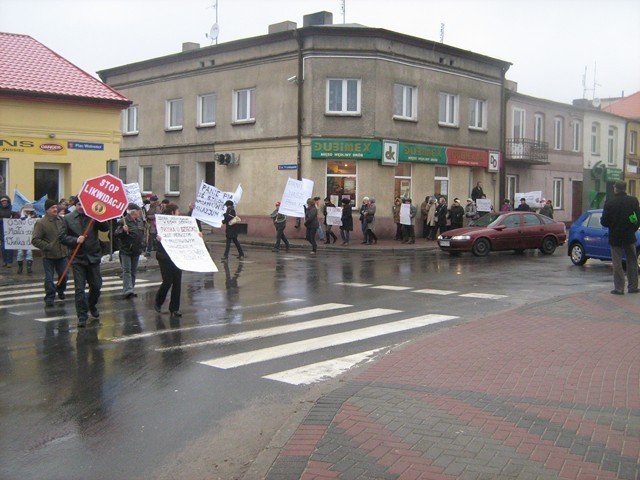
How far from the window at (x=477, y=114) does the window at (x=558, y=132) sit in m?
7.49

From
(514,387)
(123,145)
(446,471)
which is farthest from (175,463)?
(123,145)

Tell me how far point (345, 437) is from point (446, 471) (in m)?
0.90

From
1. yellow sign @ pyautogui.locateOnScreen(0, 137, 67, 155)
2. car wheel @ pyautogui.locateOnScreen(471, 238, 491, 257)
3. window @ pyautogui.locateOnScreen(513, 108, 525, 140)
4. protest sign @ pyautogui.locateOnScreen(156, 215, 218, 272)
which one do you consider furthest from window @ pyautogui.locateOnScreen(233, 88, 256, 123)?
protest sign @ pyautogui.locateOnScreen(156, 215, 218, 272)

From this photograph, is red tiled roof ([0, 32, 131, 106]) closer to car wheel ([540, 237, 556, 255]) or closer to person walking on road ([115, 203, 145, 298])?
person walking on road ([115, 203, 145, 298])

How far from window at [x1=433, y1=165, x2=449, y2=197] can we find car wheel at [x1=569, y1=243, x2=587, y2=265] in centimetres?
1174

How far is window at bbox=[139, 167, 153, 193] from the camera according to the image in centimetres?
3534

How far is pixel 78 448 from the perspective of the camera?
527 centimetres

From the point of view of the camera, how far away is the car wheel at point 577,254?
61.0ft

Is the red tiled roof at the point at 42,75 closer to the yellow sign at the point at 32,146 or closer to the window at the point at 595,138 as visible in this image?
the yellow sign at the point at 32,146

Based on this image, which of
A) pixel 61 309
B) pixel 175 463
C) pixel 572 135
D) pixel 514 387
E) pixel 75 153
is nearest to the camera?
pixel 175 463

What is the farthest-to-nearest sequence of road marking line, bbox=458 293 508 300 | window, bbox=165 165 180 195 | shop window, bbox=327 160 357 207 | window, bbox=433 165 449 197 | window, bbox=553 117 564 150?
1. window, bbox=553 117 564 150
2. window, bbox=165 165 180 195
3. window, bbox=433 165 449 197
4. shop window, bbox=327 160 357 207
5. road marking line, bbox=458 293 508 300

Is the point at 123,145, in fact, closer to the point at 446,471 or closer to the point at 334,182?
the point at 334,182

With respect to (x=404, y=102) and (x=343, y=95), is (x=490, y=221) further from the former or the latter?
(x=343, y=95)

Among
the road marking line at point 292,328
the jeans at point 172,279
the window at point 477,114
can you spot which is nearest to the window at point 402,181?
the window at point 477,114
